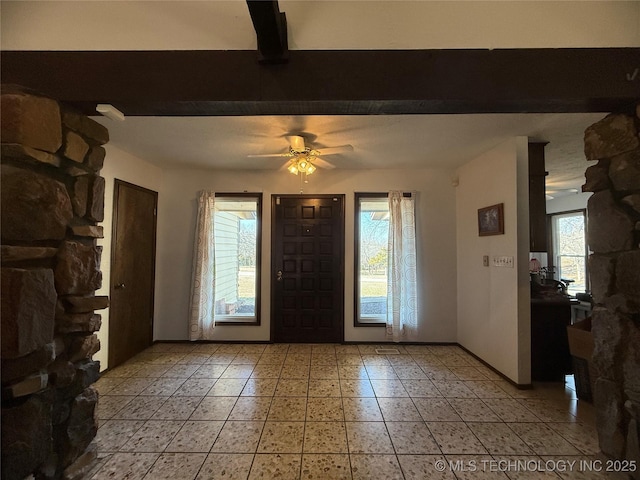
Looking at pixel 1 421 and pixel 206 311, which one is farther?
pixel 206 311

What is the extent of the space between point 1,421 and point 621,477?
10.2 ft

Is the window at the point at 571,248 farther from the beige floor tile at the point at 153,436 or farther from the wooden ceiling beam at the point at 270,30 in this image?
the beige floor tile at the point at 153,436

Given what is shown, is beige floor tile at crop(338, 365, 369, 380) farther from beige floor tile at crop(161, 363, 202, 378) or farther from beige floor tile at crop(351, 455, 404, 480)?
beige floor tile at crop(161, 363, 202, 378)

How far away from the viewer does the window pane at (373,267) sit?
12.9 ft

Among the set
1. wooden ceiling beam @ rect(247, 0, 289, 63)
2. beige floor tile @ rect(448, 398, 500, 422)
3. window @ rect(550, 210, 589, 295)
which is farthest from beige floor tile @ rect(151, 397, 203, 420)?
window @ rect(550, 210, 589, 295)

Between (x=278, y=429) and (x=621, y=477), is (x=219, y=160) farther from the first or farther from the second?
(x=621, y=477)

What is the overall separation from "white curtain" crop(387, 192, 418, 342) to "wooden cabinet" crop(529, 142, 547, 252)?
1342mm

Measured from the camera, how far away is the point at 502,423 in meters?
2.12

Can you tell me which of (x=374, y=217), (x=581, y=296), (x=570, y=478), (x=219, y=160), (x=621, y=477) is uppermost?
(x=219, y=160)

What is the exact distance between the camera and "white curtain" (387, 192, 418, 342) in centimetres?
374

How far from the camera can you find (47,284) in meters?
1.22

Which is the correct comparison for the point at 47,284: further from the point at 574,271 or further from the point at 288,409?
the point at 574,271

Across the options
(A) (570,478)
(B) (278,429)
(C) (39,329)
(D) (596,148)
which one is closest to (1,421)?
(C) (39,329)

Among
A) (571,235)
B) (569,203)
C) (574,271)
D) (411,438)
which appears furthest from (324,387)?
(569,203)
